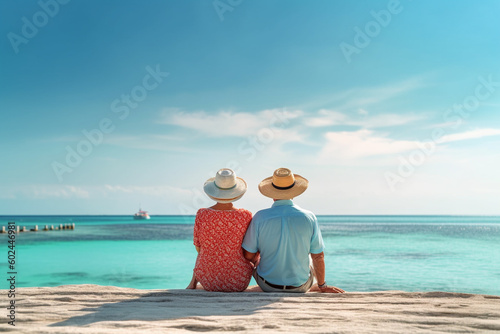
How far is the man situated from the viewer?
13.6 feet

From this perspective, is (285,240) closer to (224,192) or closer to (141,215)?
(224,192)

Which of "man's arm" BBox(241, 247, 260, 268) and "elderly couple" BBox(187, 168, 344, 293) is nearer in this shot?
"elderly couple" BBox(187, 168, 344, 293)

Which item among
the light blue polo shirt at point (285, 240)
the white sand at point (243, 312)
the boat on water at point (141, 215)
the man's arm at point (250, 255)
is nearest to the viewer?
the white sand at point (243, 312)

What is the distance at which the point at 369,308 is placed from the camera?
3.42 meters

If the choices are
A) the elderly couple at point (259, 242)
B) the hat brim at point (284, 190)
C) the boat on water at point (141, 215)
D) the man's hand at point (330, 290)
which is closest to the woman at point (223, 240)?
the elderly couple at point (259, 242)

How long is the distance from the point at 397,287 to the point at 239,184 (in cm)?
646

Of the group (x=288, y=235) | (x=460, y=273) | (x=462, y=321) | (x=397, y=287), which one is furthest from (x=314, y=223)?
(x=460, y=273)

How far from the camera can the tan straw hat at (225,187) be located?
425cm

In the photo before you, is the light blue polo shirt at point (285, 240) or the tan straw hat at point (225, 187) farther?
the tan straw hat at point (225, 187)

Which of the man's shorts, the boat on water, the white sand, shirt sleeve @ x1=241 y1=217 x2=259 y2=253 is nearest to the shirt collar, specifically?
shirt sleeve @ x1=241 y1=217 x2=259 y2=253

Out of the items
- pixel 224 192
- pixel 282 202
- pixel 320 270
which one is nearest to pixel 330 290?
pixel 320 270

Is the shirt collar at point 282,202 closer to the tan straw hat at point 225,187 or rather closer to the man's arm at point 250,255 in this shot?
the tan straw hat at point 225,187

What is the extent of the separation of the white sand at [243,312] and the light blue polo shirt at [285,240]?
0.28m

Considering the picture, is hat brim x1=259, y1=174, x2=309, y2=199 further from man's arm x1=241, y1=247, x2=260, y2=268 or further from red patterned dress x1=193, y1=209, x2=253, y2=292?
man's arm x1=241, y1=247, x2=260, y2=268
